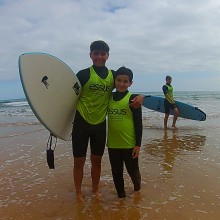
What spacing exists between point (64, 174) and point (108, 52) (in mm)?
2160

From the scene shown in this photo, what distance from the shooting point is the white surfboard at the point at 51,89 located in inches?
135

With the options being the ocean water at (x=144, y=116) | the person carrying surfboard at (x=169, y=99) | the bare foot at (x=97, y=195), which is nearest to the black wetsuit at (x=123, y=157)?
the bare foot at (x=97, y=195)

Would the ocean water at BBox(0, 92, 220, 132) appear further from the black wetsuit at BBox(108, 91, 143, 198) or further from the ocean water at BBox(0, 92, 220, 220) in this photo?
the black wetsuit at BBox(108, 91, 143, 198)

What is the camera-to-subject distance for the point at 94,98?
3.64 m

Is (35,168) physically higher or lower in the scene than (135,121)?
lower

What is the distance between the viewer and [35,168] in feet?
17.2

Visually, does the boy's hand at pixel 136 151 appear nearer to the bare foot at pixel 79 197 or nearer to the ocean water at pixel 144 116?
the bare foot at pixel 79 197

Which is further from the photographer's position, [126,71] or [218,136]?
[218,136]

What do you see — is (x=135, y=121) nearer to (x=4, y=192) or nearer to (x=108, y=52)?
(x=108, y=52)

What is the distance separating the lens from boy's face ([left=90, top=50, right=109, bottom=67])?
12.1 feet

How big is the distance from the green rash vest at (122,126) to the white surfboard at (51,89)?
0.54m

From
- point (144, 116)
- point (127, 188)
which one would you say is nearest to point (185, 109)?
point (144, 116)

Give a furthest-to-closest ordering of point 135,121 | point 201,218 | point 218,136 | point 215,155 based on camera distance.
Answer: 1. point 218,136
2. point 215,155
3. point 135,121
4. point 201,218

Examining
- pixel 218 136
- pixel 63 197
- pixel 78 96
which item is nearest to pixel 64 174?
pixel 63 197
